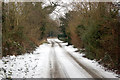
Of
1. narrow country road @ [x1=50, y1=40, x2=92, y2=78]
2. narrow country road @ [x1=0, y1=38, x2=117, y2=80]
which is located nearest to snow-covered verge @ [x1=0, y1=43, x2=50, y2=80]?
narrow country road @ [x1=0, y1=38, x2=117, y2=80]

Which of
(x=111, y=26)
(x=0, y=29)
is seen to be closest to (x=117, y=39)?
(x=111, y=26)

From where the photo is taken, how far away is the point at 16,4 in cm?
1628

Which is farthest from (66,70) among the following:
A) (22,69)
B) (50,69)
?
(22,69)

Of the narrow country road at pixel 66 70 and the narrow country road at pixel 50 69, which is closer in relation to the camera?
the narrow country road at pixel 50 69

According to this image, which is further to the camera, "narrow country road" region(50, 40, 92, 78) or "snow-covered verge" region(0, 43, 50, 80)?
"narrow country road" region(50, 40, 92, 78)

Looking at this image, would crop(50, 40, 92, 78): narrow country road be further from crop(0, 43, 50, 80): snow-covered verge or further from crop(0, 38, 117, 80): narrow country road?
crop(0, 43, 50, 80): snow-covered verge

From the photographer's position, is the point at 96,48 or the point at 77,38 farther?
the point at 77,38

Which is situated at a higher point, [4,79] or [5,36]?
[5,36]

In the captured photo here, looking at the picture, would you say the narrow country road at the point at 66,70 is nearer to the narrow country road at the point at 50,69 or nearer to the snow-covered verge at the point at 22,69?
the narrow country road at the point at 50,69

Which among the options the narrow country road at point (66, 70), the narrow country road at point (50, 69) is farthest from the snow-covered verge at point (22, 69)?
the narrow country road at point (66, 70)

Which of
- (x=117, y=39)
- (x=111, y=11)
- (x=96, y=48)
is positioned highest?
(x=111, y=11)

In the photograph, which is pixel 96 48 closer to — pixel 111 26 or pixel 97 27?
pixel 97 27

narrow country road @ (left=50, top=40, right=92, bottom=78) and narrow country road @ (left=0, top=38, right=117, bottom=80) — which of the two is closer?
narrow country road @ (left=0, top=38, right=117, bottom=80)

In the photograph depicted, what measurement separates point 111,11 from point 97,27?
1732 mm
